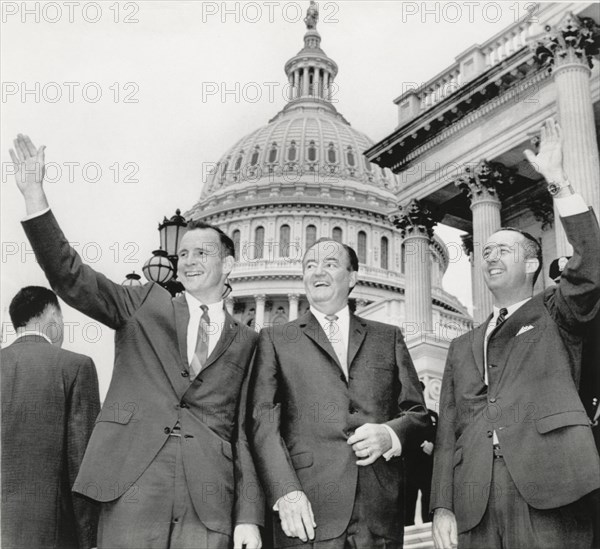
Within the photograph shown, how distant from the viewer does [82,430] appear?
550 centimetres

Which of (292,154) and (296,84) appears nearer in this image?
(292,154)

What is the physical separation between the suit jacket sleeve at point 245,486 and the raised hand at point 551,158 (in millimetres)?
2231

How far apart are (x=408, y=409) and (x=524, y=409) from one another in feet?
2.21

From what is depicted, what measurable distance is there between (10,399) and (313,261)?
211cm

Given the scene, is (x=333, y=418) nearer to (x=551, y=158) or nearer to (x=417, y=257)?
(x=551, y=158)

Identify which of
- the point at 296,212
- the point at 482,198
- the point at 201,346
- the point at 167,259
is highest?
the point at 296,212

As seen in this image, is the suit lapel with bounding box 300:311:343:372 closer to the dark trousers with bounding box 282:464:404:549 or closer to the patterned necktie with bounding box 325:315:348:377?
the patterned necktie with bounding box 325:315:348:377

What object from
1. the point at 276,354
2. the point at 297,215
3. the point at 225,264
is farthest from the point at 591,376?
the point at 297,215

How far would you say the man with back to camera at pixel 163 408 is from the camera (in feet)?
14.7

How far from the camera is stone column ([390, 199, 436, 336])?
25625 millimetres

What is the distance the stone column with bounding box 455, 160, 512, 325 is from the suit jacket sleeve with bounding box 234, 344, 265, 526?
17933mm

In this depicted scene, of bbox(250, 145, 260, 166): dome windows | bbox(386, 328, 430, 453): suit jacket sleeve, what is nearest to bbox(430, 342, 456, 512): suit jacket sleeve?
bbox(386, 328, 430, 453): suit jacket sleeve

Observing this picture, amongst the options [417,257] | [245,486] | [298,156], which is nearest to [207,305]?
[245,486]

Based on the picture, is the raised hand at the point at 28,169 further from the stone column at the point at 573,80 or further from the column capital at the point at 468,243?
the column capital at the point at 468,243
